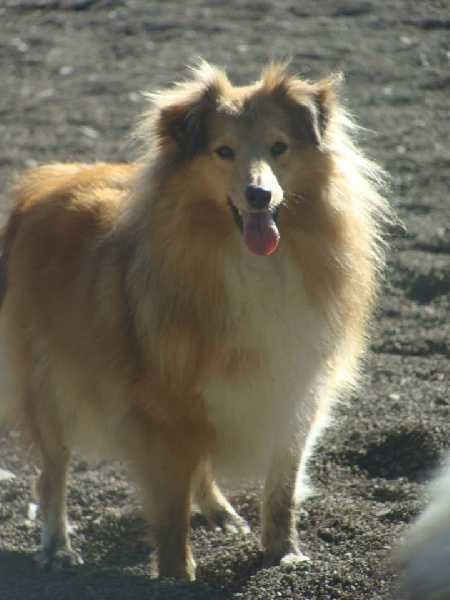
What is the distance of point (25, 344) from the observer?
16.4ft

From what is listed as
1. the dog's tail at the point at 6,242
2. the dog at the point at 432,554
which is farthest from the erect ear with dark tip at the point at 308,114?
the dog at the point at 432,554

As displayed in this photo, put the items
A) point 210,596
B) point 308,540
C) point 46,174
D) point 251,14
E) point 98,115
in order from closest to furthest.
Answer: point 210,596, point 308,540, point 46,174, point 98,115, point 251,14

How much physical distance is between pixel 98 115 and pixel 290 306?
6.40 m

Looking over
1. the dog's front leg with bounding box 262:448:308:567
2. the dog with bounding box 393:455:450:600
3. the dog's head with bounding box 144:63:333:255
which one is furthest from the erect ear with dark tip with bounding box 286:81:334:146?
the dog with bounding box 393:455:450:600

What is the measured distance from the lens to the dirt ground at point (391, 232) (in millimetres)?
4461

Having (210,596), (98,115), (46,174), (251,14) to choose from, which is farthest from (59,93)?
(210,596)

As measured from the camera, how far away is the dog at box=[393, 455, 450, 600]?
239cm

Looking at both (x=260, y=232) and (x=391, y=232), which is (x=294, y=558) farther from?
(x=391, y=232)

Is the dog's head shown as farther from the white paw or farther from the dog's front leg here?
the white paw

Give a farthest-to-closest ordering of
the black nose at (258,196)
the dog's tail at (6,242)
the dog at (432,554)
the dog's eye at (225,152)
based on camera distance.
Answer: the dog's tail at (6,242)
the dog's eye at (225,152)
the black nose at (258,196)
the dog at (432,554)

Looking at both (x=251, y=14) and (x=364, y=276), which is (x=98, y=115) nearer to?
(x=251, y=14)

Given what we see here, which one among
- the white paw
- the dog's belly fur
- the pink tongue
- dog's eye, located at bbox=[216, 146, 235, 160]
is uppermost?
dog's eye, located at bbox=[216, 146, 235, 160]

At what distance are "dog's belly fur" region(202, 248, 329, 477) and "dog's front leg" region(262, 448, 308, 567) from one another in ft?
1.08

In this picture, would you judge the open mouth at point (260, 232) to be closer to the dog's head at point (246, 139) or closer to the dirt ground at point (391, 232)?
the dog's head at point (246, 139)
